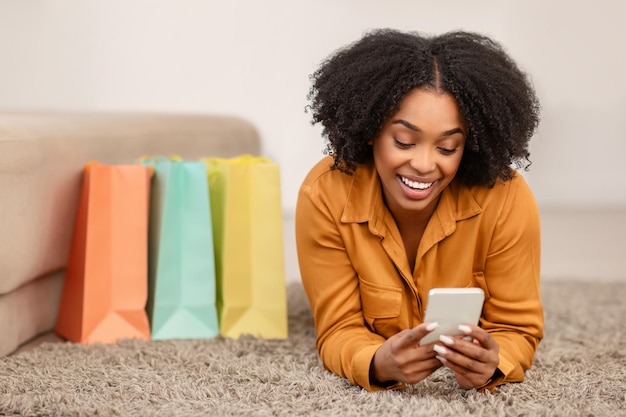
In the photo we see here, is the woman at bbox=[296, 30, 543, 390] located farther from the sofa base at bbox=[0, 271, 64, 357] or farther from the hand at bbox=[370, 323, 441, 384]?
the sofa base at bbox=[0, 271, 64, 357]

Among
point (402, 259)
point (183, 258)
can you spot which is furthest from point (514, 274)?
point (183, 258)

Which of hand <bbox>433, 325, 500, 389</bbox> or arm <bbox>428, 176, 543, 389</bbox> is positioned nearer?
hand <bbox>433, 325, 500, 389</bbox>

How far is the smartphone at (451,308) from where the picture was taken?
1.22m

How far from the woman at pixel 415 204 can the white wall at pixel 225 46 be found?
2.05m

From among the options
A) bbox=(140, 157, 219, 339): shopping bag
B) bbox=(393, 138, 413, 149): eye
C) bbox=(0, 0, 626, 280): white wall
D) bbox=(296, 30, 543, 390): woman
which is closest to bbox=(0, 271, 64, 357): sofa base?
bbox=(140, 157, 219, 339): shopping bag

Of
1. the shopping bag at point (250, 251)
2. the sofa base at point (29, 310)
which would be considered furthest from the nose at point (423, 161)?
the sofa base at point (29, 310)

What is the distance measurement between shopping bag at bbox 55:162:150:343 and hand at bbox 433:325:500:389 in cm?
80

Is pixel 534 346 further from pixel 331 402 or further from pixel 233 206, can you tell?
pixel 233 206

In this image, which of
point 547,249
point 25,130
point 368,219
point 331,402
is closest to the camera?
point 331,402

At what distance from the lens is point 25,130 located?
66.2 inches

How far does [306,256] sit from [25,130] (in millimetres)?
647

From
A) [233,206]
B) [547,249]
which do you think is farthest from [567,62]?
[233,206]

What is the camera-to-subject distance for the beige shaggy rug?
4.15 feet

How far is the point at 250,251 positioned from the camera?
1.87m
